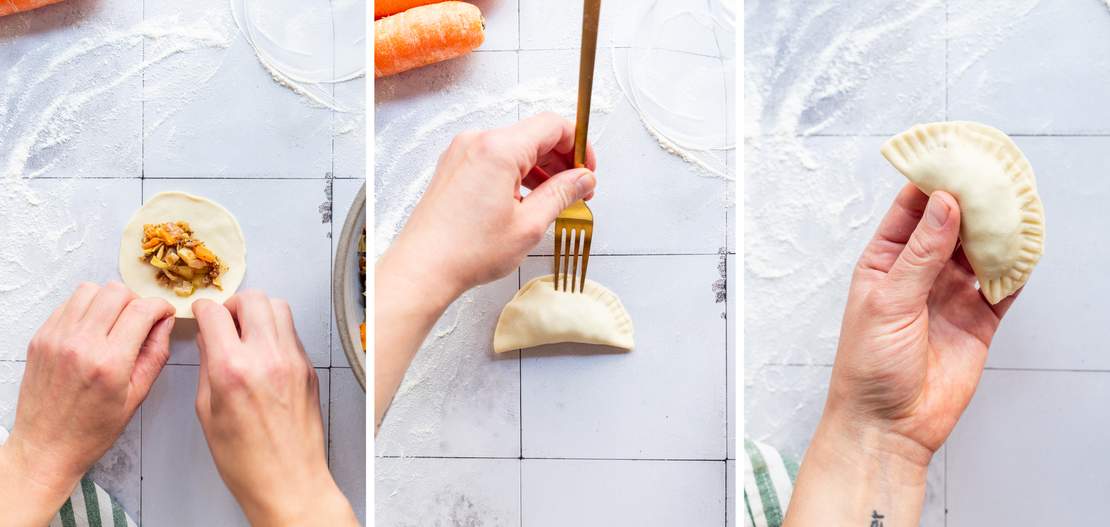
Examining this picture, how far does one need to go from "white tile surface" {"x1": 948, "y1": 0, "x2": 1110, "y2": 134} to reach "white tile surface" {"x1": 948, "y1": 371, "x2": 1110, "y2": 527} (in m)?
0.33

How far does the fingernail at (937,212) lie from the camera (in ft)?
2.32

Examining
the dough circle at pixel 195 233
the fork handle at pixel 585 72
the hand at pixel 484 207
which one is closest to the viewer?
the fork handle at pixel 585 72

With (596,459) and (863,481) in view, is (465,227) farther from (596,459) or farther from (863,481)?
(863,481)

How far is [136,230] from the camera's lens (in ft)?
2.81

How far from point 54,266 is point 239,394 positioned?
1.29 feet

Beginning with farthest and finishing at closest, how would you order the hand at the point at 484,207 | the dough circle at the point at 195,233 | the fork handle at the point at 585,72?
the dough circle at the point at 195,233
the hand at the point at 484,207
the fork handle at the point at 585,72

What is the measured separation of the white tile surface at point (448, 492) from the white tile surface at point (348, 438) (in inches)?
2.8

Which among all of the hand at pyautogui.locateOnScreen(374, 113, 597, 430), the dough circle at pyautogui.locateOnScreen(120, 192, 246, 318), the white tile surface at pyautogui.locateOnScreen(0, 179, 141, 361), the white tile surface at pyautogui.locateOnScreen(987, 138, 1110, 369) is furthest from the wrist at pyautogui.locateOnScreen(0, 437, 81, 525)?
the white tile surface at pyautogui.locateOnScreen(987, 138, 1110, 369)

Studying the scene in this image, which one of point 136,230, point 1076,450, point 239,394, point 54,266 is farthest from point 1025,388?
point 54,266

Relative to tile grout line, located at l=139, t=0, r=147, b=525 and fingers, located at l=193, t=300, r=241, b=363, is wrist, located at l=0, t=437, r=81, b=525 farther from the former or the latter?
fingers, located at l=193, t=300, r=241, b=363

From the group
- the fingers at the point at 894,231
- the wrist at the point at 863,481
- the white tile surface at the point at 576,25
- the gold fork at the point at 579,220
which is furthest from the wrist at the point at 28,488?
the fingers at the point at 894,231

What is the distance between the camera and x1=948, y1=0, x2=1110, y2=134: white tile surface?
32.7 inches

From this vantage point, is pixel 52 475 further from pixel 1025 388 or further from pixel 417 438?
pixel 1025 388

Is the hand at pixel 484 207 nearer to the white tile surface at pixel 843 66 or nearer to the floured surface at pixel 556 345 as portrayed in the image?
the floured surface at pixel 556 345
